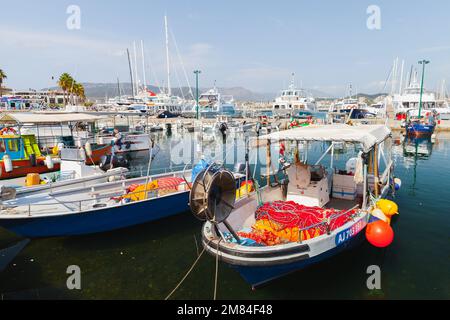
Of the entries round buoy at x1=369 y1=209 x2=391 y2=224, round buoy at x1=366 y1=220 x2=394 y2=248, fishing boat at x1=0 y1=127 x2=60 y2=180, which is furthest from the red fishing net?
fishing boat at x1=0 y1=127 x2=60 y2=180

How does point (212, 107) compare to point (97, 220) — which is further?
point (212, 107)

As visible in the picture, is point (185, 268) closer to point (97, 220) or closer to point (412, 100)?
point (97, 220)

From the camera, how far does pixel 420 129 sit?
123 feet

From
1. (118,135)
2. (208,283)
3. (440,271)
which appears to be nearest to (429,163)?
(440,271)

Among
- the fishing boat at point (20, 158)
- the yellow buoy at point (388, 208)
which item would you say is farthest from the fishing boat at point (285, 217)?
the fishing boat at point (20, 158)

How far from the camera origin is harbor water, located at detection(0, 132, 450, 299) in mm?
6910

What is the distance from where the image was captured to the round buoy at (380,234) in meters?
7.10

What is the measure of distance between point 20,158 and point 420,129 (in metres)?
46.0

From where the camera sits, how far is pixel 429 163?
73.4 feet

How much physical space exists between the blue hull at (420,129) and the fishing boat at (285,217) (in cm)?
3443

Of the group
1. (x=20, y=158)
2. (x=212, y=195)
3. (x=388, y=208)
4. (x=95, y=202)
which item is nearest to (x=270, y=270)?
(x=212, y=195)

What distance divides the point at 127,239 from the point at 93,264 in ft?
5.35

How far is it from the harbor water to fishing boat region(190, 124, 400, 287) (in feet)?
2.44

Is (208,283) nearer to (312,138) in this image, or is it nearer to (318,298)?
(318,298)
